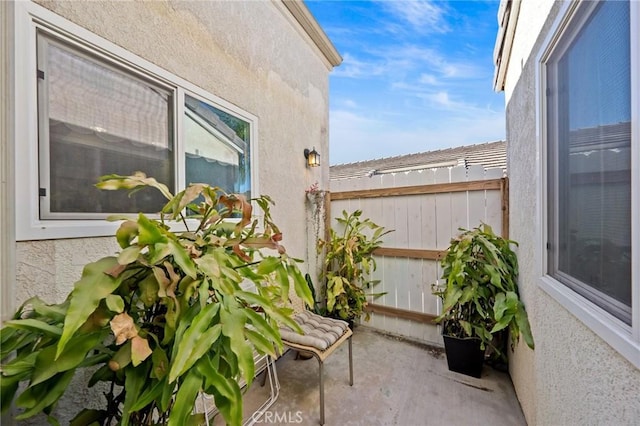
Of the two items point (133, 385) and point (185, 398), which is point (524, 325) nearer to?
point (185, 398)

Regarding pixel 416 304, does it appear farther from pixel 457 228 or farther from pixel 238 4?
pixel 238 4

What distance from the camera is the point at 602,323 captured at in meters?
0.90

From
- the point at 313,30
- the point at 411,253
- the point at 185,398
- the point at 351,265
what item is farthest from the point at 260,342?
the point at 313,30

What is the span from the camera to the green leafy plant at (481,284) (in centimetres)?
214

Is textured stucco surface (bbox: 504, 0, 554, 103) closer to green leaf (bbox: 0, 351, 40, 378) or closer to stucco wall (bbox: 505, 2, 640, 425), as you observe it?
stucco wall (bbox: 505, 2, 640, 425)

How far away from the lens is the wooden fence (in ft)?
9.12

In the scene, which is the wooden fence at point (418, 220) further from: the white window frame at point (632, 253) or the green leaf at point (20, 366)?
the green leaf at point (20, 366)

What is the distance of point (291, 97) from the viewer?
319cm

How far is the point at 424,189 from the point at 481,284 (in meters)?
1.24

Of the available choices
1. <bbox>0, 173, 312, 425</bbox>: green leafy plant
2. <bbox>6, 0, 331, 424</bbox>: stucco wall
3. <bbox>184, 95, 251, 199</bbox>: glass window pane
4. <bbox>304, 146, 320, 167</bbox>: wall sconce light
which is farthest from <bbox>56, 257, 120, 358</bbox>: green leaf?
<bbox>304, 146, 320, 167</bbox>: wall sconce light

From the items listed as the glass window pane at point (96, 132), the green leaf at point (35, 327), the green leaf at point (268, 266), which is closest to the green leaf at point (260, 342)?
the green leaf at point (268, 266)

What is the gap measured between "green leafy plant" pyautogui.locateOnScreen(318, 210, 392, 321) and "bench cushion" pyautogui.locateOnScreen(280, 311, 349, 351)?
553 mm

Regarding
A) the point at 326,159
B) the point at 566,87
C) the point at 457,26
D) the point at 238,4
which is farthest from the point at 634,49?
the point at 457,26

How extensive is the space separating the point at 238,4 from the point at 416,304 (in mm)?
3748
